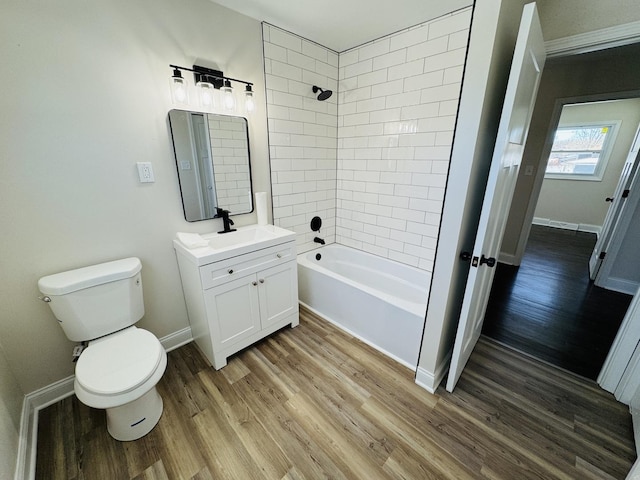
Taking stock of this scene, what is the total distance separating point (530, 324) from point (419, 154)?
71.1 inches

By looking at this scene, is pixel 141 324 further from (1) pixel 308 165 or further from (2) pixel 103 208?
(1) pixel 308 165

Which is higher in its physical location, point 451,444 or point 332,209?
point 332,209

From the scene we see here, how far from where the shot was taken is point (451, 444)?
128 cm

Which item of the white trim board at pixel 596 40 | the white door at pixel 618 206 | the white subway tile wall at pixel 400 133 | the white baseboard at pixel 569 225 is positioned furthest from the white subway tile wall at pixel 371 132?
the white baseboard at pixel 569 225

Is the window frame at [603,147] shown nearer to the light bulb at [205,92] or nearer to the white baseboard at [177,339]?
the light bulb at [205,92]

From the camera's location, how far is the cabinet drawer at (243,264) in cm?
151

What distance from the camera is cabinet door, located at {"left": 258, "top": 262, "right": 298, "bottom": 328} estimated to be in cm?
184

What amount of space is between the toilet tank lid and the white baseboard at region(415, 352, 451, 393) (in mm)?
1876

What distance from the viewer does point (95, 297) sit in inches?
52.9

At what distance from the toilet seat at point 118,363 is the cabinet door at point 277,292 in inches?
27.9

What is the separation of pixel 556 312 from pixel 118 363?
136 inches

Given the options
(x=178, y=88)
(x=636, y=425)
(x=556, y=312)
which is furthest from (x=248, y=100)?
(x=556, y=312)

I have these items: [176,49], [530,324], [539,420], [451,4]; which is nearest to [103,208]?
[176,49]

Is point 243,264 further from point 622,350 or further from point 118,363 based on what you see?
point 622,350
